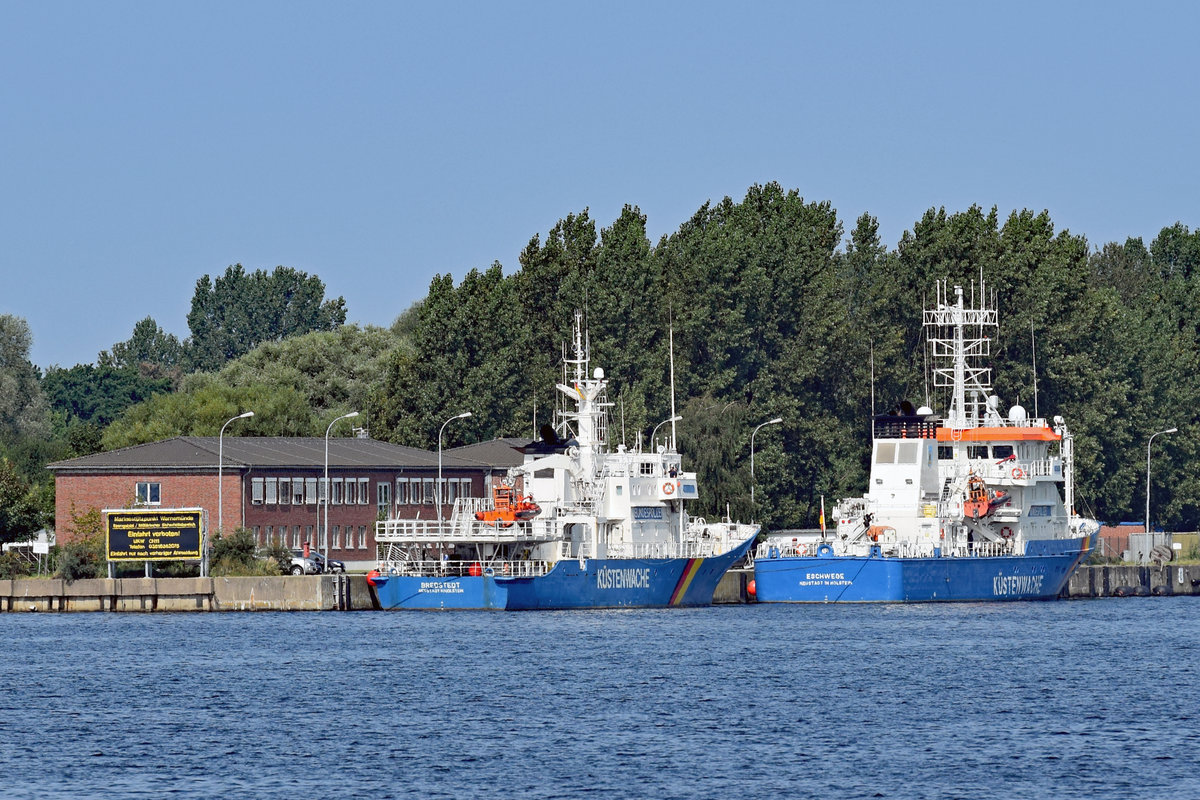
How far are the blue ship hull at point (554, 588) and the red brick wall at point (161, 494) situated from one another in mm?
16430

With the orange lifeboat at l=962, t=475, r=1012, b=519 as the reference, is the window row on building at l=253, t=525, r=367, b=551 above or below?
below

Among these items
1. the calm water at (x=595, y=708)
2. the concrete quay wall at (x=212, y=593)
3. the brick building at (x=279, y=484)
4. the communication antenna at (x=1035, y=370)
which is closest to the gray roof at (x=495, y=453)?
the brick building at (x=279, y=484)

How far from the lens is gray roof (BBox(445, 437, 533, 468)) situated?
394 ft

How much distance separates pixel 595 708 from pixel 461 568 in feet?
109

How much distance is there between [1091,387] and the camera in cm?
12469

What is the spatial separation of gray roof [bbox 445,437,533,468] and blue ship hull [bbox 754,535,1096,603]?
2471 cm

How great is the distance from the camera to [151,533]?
9175cm

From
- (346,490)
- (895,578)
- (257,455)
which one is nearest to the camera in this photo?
(895,578)

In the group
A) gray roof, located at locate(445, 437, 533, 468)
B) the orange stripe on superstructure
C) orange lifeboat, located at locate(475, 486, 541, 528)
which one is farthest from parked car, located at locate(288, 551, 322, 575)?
the orange stripe on superstructure

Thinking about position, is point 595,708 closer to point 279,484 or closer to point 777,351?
point 279,484

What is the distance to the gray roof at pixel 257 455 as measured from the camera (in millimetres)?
106244

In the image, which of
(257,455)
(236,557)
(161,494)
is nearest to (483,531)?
(236,557)

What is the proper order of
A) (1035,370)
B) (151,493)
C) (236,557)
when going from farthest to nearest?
(1035,370) → (151,493) → (236,557)

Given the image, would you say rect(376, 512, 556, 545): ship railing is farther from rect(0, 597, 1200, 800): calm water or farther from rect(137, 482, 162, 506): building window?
rect(137, 482, 162, 506): building window
